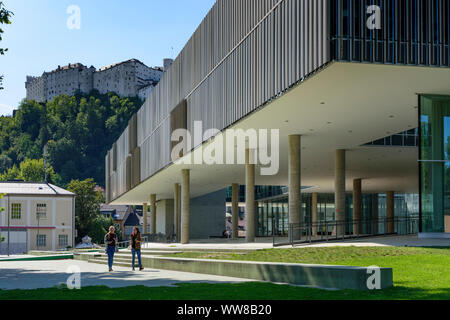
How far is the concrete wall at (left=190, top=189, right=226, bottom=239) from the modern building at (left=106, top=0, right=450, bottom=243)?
49.9ft

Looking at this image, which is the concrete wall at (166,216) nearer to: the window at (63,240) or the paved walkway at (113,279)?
the window at (63,240)

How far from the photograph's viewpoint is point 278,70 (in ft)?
78.4

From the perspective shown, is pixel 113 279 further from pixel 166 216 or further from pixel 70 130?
pixel 70 130

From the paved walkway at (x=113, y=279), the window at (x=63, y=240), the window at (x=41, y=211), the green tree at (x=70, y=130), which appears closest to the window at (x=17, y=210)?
the window at (x=41, y=211)

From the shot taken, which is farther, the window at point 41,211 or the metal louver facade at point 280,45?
the window at point 41,211

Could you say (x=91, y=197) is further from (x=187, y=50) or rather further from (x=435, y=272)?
(x=435, y=272)

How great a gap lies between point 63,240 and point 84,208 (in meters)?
21.2

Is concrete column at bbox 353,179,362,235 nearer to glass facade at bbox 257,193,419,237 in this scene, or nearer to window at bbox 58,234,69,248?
glass facade at bbox 257,193,419,237

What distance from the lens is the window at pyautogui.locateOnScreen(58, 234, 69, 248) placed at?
74.2 m

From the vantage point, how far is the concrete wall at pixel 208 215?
226 ft

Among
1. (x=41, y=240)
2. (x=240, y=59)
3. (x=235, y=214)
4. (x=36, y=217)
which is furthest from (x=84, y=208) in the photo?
(x=240, y=59)

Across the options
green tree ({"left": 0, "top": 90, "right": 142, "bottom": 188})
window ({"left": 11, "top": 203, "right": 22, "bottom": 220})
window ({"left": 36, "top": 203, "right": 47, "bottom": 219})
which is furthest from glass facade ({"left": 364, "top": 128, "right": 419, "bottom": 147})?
green tree ({"left": 0, "top": 90, "right": 142, "bottom": 188})

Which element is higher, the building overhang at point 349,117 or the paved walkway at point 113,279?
the building overhang at point 349,117

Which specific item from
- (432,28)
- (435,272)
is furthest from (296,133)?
(435,272)
